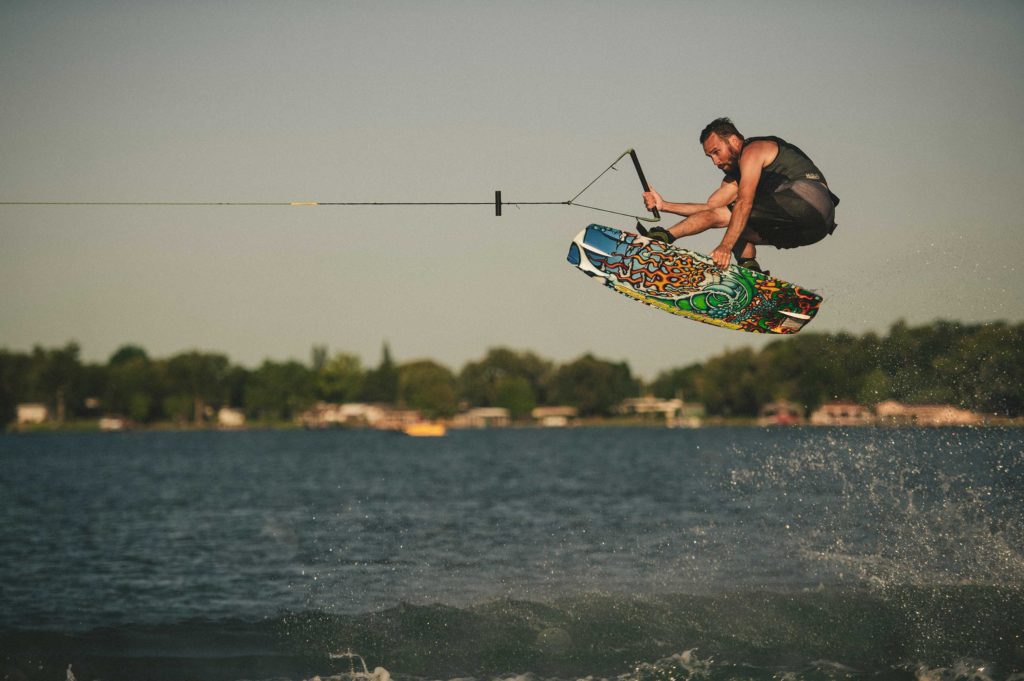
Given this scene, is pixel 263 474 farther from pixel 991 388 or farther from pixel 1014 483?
pixel 991 388

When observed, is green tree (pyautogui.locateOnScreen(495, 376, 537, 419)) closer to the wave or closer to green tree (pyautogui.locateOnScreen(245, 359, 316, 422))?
green tree (pyautogui.locateOnScreen(245, 359, 316, 422))

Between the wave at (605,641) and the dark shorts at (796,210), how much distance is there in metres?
4.40

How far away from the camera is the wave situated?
1122 centimetres

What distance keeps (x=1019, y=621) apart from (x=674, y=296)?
567cm

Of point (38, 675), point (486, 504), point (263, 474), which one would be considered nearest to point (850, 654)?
point (38, 675)

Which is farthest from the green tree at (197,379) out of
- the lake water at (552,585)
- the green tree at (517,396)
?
the lake water at (552,585)

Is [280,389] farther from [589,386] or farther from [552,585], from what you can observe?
[552,585]

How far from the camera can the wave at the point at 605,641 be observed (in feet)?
36.8

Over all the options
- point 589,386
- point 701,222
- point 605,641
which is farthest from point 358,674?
point 589,386

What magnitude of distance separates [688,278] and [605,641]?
171 inches

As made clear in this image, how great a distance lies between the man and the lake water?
4.43m

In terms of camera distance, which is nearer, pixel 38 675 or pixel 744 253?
pixel 744 253

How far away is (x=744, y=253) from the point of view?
10203mm

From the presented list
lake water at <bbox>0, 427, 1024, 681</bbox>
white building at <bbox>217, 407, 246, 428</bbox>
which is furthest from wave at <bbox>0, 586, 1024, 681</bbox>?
white building at <bbox>217, 407, 246, 428</bbox>
